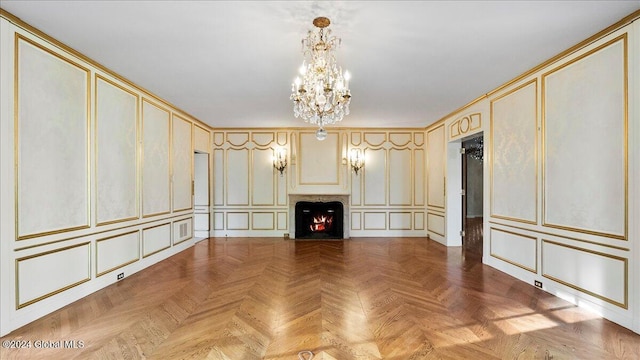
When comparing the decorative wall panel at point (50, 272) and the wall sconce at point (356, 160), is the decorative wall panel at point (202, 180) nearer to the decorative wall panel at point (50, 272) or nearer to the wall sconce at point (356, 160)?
the wall sconce at point (356, 160)

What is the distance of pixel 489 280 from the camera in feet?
13.9

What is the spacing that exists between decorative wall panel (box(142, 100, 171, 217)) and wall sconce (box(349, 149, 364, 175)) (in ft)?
13.8

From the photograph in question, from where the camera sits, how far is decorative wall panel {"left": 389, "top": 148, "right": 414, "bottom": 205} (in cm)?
786

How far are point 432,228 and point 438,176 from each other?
4.27 feet

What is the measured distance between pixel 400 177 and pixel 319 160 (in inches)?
83.0

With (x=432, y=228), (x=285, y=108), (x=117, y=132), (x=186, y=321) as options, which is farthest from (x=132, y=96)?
(x=432, y=228)

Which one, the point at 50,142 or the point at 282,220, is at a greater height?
the point at 50,142

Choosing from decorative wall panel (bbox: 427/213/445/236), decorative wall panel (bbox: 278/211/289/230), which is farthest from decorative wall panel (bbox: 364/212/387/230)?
decorative wall panel (bbox: 278/211/289/230)

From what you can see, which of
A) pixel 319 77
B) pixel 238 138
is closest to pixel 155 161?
pixel 238 138

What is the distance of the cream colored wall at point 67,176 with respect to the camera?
9.10 ft

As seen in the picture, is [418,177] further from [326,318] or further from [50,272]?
[50,272]

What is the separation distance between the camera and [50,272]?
3148 millimetres

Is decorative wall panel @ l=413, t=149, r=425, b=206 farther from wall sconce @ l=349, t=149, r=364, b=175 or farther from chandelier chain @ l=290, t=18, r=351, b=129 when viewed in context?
chandelier chain @ l=290, t=18, r=351, b=129

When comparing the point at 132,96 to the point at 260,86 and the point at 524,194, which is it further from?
the point at 524,194
